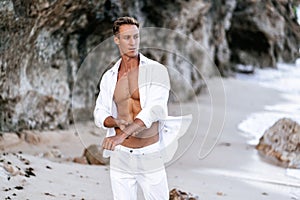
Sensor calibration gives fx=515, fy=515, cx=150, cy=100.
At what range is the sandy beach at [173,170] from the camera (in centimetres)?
445

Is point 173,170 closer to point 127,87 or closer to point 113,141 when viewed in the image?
point 127,87

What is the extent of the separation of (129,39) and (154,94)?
0.34 metres

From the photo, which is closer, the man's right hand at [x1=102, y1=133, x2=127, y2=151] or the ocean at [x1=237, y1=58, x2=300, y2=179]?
the man's right hand at [x1=102, y1=133, x2=127, y2=151]

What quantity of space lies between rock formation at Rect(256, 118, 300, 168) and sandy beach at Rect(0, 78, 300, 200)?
19 centimetres

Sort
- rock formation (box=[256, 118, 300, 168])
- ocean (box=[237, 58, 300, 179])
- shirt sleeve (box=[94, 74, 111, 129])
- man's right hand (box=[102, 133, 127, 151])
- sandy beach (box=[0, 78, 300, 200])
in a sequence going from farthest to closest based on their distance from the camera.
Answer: ocean (box=[237, 58, 300, 179]), rock formation (box=[256, 118, 300, 168]), sandy beach (box=[0, 78, 300, 200]), shirt sleeve (box=[94, 74, 111, 129]), man's right hand (box=[102, 133, 127, 151])

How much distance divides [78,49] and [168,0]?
10.3 ft

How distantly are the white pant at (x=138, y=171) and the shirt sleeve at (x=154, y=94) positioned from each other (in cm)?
22

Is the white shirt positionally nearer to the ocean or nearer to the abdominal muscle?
the abdominal muscle

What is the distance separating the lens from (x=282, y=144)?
7512 millimetres

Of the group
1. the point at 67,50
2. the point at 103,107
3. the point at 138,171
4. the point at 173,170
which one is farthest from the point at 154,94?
the point at 67,50

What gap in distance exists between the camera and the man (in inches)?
111

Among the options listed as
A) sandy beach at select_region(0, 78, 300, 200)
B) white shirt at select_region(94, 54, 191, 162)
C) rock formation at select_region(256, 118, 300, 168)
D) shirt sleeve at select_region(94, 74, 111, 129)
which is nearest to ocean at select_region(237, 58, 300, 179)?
sandy beach at select_region(0, 78, 300, 200)

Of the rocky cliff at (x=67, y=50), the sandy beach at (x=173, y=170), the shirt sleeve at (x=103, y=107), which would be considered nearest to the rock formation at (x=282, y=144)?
the sandy beach at (x=173, y=170)

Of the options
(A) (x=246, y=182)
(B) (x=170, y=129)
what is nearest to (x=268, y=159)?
(A) (x=246, y=182)
